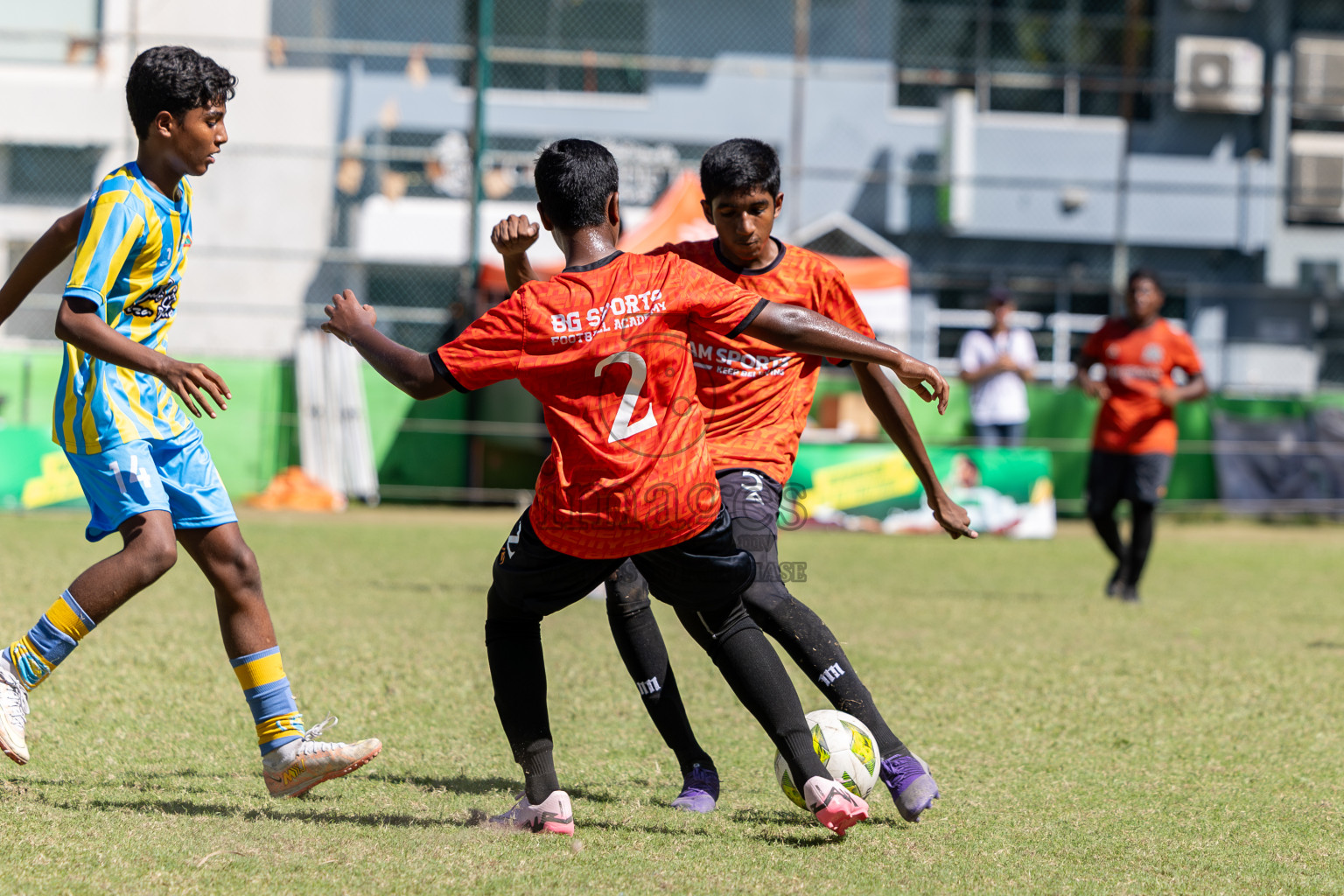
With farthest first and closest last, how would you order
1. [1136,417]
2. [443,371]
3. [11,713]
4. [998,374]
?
[998,374] → [1136,417] → [11,713] → [443,371]

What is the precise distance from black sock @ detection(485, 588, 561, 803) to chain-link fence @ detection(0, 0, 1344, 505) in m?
15.3

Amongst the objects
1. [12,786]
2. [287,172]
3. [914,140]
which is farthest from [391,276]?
[12,786]

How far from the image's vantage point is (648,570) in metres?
3.62

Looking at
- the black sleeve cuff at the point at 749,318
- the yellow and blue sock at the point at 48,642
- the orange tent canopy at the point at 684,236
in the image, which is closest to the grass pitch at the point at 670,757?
the yellow and blue sock at the point at 48,642

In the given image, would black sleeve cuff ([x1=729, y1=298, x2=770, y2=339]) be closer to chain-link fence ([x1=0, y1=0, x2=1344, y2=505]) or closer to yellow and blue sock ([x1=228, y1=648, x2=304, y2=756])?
yellow and blue sock ([x1=228, y1=648, x2=304, y2=756])

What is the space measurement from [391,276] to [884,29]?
808 cm

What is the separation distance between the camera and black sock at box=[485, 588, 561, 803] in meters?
3.71

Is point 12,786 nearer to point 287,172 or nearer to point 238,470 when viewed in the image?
point 238,470

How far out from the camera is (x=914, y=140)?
21250mm

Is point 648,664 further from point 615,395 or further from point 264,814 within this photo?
point 264,814

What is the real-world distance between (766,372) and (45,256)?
6.54 ft

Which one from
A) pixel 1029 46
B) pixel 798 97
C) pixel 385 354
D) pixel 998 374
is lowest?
pixel 998 374

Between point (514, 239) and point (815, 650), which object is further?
point (815, 650)

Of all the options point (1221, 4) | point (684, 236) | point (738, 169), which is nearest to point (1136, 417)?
point (738, 169)
